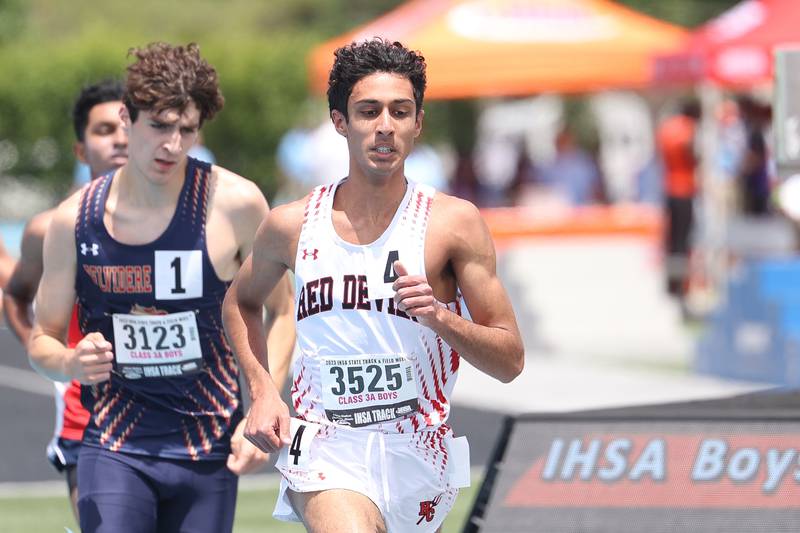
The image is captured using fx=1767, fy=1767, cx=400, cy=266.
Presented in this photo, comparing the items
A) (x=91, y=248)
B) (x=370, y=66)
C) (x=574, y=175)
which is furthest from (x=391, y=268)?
(x=574, y=175)

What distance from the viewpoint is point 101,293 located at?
5406 mm

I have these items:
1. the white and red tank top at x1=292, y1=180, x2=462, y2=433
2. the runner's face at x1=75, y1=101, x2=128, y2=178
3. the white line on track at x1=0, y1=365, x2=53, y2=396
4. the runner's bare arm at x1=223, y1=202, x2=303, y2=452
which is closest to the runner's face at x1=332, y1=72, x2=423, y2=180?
the white and red tank top at x1=292, y1=180, x2=462, y2=433

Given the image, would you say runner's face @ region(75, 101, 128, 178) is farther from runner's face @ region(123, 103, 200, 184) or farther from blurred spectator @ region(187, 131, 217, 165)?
runner's face @ region(123, 103, 200, 184)

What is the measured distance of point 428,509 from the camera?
476 cm

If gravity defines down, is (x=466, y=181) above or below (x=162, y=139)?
below

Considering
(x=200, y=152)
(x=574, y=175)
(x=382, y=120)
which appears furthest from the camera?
(x=574, y=175)

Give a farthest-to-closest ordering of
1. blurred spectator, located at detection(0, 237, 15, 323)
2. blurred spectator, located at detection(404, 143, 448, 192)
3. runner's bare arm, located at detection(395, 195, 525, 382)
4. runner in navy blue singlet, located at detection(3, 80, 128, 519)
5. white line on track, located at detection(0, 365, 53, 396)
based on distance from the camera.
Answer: blurred spectator, located at detection(404, 143, 448, 192), white line on track, located at detection(0, 365, 53, 396), blurred spectator, located at detection(0, 237, 15, 323), runner in navy blue singlet, located at detection(3, 80, 128, 519), runner's bare arm, located at detection(395, 195, 525, 382)

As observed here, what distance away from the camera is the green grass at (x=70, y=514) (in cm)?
886

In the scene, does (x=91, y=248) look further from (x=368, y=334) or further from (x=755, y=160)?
(x=755, y=160)

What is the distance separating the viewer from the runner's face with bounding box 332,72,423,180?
4570 mm

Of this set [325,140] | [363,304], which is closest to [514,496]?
[363,304]

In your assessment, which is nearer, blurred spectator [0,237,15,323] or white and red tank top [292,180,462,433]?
white and red tank top [292,180,462,433]

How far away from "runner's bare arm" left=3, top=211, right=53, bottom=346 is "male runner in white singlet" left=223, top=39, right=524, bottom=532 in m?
1.37

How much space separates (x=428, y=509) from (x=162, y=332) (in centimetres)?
109
